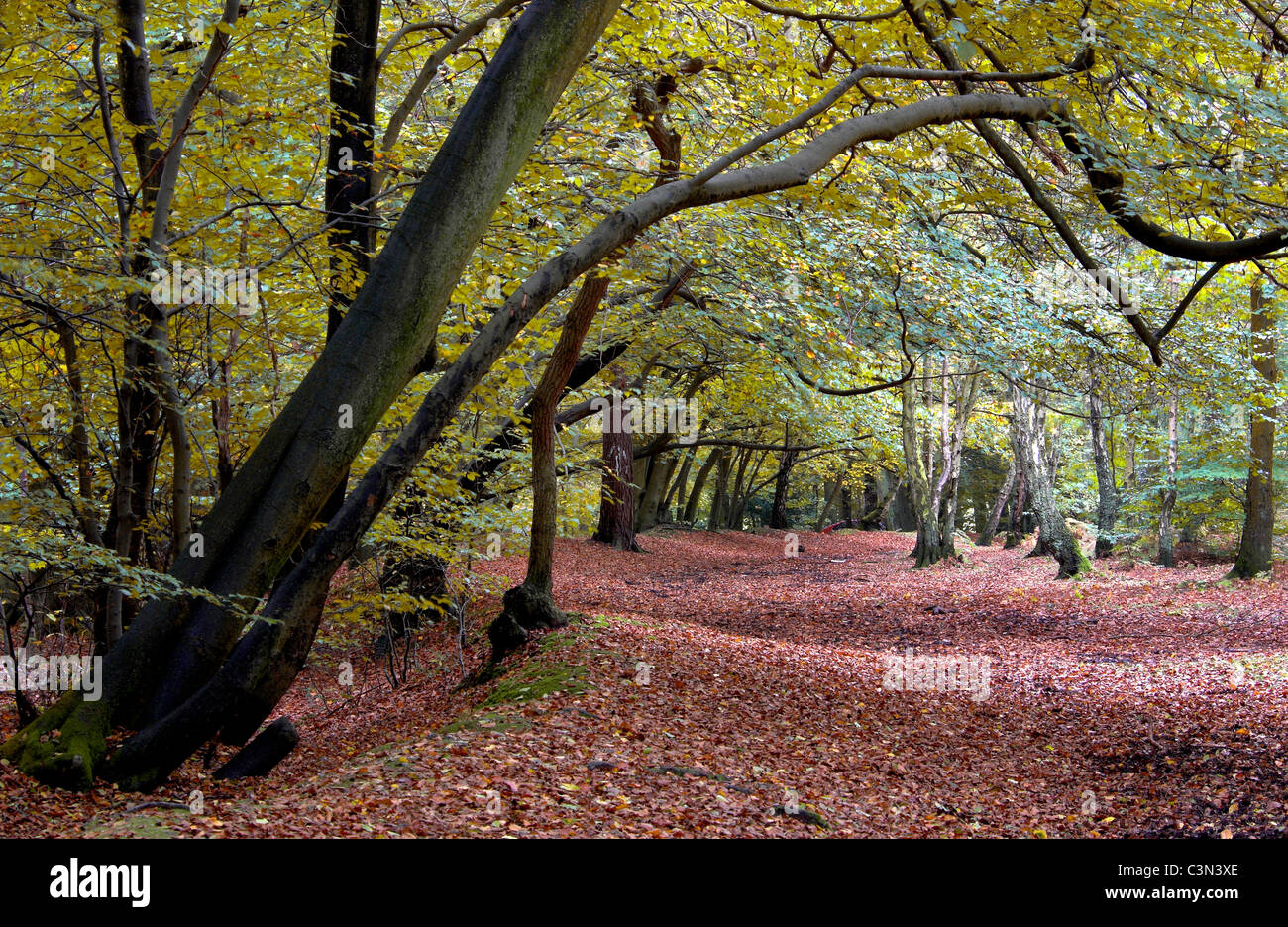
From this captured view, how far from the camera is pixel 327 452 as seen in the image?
4.47 metres

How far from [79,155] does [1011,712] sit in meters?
8.69

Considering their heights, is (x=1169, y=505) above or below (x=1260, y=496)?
below

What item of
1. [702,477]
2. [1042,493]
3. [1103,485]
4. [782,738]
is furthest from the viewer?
[702,477]

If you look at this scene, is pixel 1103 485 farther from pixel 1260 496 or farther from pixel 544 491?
pixel 544 491

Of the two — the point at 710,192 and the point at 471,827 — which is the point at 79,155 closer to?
the point at 710,192

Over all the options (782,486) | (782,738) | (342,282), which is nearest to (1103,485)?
(782,738)

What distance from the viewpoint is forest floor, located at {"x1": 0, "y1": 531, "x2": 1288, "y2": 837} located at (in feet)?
15.5

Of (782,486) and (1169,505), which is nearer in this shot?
(1169,505)

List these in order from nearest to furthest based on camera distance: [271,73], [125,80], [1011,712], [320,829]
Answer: [320,829] → [125,80] → [271,73] → [1011,712]

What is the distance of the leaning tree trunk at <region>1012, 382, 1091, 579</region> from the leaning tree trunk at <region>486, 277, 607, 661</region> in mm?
9732

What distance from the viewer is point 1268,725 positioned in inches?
253

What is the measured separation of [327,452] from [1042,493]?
1583cm

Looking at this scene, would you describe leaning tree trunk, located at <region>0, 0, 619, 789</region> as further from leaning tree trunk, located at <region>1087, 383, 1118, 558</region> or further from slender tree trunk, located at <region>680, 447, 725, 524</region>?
slender tree trunk, located at <region>680, 447, 725, 524</region>
